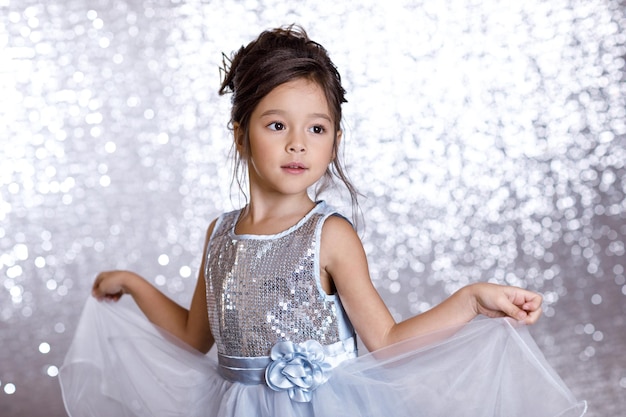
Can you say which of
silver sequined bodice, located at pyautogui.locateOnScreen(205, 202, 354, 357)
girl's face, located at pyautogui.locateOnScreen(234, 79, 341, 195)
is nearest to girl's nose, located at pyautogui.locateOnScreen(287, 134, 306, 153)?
girl's face, located at pyautogui.locateOnScreen(234, 79, 341, 195)

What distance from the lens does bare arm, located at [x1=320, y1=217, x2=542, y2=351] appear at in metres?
1.26

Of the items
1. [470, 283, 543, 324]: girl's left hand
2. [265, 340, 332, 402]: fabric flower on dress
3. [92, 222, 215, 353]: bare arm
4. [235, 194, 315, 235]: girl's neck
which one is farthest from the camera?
[92, 222, 215, 353]: bare arm

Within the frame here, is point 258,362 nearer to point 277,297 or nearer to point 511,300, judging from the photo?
point 277,297

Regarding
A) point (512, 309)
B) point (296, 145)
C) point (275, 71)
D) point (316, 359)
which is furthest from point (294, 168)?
point (512, 309)

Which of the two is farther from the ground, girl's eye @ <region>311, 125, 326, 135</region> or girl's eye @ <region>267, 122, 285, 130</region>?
girl's eye @ <region>267, 122, 285, 130</region>

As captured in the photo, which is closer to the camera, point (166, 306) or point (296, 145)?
point (296, 145)

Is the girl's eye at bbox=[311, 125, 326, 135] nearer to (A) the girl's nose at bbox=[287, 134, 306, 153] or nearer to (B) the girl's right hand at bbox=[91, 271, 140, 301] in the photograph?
(A) the girl's nose at bbox=[287, 134, 306, 153]

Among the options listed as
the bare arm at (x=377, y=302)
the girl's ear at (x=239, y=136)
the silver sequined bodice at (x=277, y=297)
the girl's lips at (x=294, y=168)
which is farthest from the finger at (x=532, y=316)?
the girl's ear at (x=239, y=136)

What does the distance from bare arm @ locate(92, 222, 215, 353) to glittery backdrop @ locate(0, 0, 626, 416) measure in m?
0.81

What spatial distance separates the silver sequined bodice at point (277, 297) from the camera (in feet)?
4.52

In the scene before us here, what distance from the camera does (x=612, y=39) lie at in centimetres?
252

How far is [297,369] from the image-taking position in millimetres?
1341

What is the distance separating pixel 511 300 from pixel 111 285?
0.74 m

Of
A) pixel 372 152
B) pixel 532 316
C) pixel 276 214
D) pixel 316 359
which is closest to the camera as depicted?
pixel 532 316
